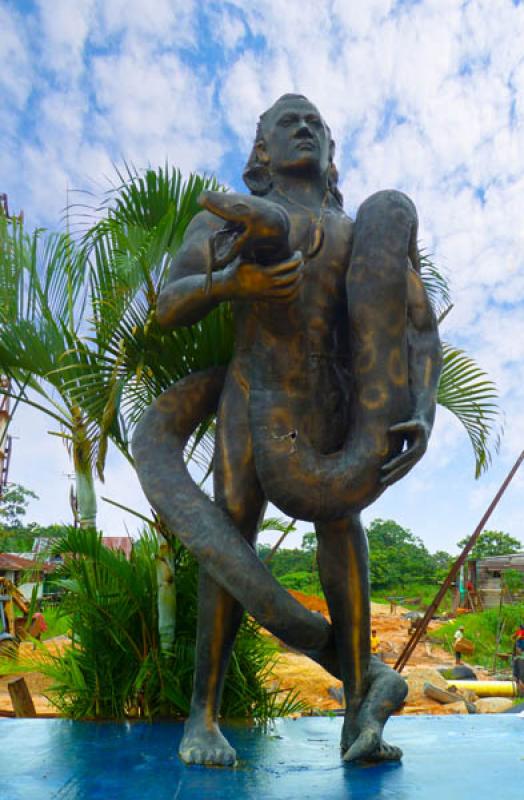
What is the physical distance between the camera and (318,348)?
2.74 m

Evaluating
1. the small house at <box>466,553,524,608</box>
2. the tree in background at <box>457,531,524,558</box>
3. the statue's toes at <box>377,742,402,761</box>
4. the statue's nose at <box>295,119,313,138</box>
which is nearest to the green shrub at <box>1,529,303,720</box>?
the statue's toes at <box>377,742,402,761</box>

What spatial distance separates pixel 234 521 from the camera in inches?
108

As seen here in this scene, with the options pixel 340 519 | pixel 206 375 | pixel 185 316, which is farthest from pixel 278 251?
pixel 340 519

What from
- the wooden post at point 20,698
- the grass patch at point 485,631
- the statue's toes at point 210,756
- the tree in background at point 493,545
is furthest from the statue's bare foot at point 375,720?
the tree in background at point 493,545

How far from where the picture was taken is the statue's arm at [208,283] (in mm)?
2477

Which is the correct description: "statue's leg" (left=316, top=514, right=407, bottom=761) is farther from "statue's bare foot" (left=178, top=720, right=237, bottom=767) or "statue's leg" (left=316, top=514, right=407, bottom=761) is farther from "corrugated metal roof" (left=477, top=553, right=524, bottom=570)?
"corrugated metal roof" (left=477, top=553, right=524, bottom=570)

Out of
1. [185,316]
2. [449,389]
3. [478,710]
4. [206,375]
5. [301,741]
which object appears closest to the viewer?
[185,316]

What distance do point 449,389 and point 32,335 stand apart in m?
2.79

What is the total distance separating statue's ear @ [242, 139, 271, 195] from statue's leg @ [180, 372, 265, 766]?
81 cm

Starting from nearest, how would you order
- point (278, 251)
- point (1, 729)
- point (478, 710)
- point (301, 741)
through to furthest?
point (278, 251), point (301, 741), point (1, 729), point (478, 710)

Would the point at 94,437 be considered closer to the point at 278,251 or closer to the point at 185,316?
the point at 185,316

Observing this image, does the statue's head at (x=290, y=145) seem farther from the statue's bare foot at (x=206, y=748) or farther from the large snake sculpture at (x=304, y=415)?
the statue's bare foot at (x=206, y=748)

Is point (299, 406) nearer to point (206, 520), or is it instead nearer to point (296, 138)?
point (206, 520)

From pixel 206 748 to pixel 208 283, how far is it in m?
1.52
